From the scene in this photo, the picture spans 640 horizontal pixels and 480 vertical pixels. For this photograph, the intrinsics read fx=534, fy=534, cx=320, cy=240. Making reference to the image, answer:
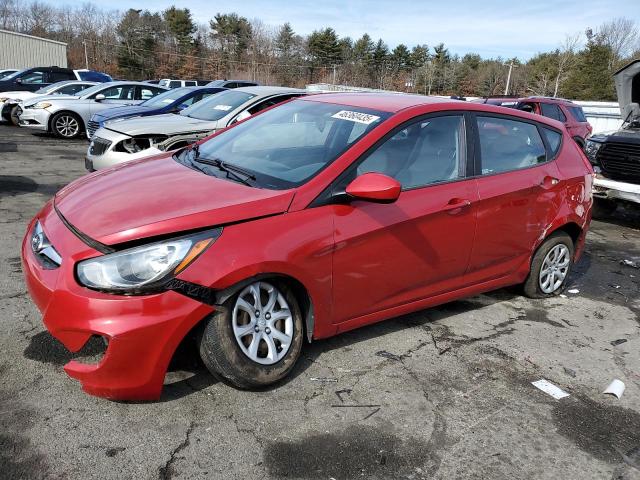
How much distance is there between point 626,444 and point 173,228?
2.63 metres

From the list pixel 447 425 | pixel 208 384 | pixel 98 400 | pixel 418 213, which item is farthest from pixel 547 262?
pixel 98 400

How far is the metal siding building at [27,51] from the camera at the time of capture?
110ft

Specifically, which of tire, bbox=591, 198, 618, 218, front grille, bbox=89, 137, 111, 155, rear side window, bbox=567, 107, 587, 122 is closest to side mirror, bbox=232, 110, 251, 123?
front grille, bbox=89, 137, 111, 155

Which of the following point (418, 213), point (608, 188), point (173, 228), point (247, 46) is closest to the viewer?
point (173, 228)

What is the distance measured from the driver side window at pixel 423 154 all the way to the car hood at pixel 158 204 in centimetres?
74

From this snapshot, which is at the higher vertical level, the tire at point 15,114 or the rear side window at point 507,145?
the rear side window at point 507,145

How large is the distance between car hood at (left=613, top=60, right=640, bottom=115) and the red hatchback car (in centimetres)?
484

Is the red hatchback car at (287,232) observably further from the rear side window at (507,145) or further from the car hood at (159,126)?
the car hood at (159,126)

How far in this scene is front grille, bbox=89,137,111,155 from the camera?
7266 mm

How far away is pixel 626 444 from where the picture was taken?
2.84 metres

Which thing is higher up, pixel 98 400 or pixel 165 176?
pixel 165 176

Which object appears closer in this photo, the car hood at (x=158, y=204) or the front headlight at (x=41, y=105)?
the car hood at (x=158, y=204)

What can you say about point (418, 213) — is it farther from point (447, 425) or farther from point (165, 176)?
point (165, 176)

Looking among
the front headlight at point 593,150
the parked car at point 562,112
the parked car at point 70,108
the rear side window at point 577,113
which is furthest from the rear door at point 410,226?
the parked car at point 70,108
